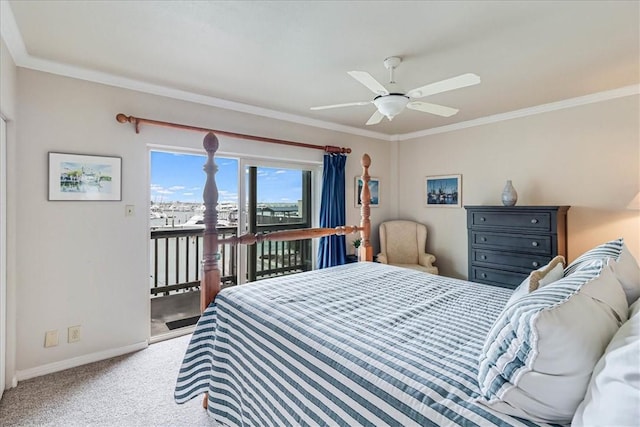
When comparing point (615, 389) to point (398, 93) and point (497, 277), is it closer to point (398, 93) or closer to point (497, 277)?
point (398, 93)

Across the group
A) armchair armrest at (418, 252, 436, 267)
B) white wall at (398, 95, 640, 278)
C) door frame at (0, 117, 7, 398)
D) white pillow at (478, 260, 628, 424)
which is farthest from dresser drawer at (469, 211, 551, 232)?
door frame at (0, 117, 7, 398)

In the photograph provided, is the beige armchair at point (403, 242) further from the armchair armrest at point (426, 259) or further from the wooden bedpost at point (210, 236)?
the wooden bedpost at point (210, 236)

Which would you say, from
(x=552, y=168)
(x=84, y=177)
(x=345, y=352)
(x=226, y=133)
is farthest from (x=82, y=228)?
(x=552, y=168)

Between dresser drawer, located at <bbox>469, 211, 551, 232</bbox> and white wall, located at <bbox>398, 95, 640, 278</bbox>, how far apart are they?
18.4 inches

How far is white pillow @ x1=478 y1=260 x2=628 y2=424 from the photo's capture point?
0.76 metres

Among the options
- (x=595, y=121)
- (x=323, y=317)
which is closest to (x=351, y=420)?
(x=323, y=317)

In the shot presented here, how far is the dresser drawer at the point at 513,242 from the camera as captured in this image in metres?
3.15

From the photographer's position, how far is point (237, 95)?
3129mm

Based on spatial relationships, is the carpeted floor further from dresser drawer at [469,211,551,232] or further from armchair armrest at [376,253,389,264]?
dresser drawer at [469,211,551,232]

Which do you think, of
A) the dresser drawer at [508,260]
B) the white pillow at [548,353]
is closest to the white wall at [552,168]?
the dresser drawer at [508,260]

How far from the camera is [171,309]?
12.5 ft

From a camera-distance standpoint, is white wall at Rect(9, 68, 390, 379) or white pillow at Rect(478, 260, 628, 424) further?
white wall at Rect(9, 68, 390, 379)

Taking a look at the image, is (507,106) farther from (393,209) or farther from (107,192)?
(107,192)

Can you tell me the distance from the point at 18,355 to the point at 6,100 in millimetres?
1858
